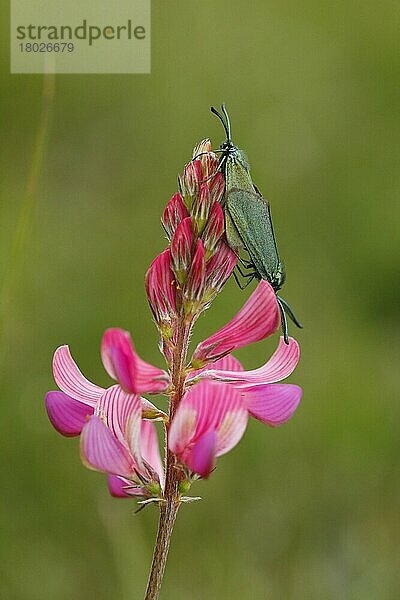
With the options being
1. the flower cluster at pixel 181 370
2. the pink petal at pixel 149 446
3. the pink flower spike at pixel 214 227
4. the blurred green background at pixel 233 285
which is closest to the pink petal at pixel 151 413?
the flower cluster at pixel 181 370

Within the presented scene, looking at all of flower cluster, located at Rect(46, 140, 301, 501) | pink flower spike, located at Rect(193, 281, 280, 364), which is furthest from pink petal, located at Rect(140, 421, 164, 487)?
pink flower spike, located at Rect(193, 281, 280, 364)

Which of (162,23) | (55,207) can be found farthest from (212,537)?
(162,23)

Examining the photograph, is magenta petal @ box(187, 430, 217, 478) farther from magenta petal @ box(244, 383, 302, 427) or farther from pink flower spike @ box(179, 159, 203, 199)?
pink flower spike @ box(179, 159, 203, 199)

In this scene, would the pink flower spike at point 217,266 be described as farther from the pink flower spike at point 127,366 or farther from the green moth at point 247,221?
the pink flower spike at point 127,366

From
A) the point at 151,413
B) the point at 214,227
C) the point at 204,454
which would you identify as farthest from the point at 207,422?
the point at 214,227

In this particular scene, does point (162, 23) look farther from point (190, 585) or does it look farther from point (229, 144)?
point (229, 144)
